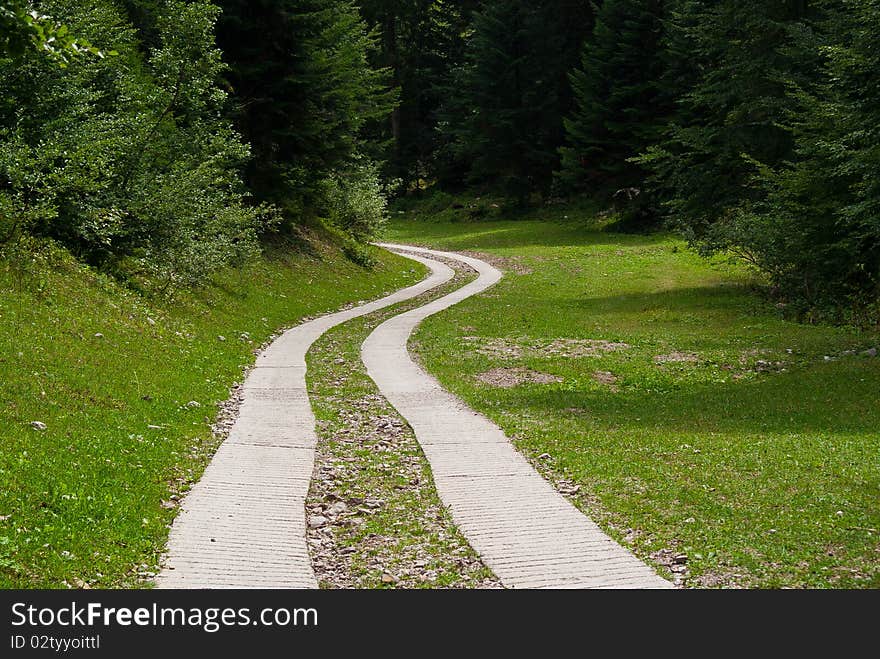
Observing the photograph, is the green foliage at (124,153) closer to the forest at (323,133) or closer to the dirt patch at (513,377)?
the forest at (323,133)

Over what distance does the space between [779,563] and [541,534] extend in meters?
1.99

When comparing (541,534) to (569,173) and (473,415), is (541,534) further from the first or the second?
(569,173)

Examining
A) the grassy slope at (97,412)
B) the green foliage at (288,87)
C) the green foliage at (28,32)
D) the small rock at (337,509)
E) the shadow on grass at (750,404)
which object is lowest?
the shadow on grass at (750,404)

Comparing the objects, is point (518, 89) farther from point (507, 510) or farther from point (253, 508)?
point (253, 508)

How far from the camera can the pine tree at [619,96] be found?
50.5 meters

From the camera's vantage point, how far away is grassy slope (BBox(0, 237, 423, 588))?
6605mm

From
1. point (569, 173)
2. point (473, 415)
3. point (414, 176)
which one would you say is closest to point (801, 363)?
point (473, 415)

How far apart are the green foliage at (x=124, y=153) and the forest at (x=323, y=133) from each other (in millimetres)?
63

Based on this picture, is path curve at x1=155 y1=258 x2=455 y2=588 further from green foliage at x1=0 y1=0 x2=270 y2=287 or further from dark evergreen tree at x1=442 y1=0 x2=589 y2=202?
dark evergreen tree at x1=442 y1=0 x2=589 y2=202

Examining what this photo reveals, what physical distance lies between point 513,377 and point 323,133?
57.7ft

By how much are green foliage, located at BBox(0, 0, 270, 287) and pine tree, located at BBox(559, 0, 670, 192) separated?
3290cm

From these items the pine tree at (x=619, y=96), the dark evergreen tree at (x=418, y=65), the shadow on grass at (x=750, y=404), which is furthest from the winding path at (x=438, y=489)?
the dark evergreen tree at (x=418, y=65)

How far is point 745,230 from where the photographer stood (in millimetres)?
25516

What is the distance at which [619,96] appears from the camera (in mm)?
51000
